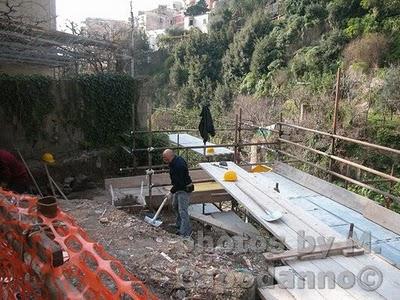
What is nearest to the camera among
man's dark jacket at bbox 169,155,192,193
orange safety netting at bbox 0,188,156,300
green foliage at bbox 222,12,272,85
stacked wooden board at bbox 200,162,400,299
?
orange safety netting at bbox 0,188,156,300

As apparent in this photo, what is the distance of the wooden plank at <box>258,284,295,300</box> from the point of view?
3.81 m

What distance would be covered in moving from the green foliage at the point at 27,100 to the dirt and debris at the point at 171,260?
4323mm

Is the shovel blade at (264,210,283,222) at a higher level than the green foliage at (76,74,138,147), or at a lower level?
lower

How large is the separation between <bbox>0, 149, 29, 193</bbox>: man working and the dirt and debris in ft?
3.11

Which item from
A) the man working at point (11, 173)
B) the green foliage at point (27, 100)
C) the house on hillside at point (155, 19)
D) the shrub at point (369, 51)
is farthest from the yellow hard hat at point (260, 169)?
the house on hillside at point (155, 19)

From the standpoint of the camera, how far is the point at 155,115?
25.1 m

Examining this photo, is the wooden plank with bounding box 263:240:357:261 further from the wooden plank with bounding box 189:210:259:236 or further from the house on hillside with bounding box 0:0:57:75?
the house on hillside with bounding box 0:0:57:75

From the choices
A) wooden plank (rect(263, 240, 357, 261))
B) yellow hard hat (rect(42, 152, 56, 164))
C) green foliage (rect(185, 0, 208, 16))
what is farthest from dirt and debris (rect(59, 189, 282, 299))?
green foliage (rect(185, 0, 208, 16))

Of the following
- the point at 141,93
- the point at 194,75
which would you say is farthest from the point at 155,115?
the point at 141,93

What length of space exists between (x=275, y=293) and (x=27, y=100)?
29.8ft

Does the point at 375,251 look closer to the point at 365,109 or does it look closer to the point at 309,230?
the point at 309,230

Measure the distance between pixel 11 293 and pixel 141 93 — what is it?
11414mm

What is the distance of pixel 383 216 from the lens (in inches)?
222

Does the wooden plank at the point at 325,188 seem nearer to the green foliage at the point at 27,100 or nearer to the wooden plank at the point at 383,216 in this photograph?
A: the wooden plank at the point at 383,216
